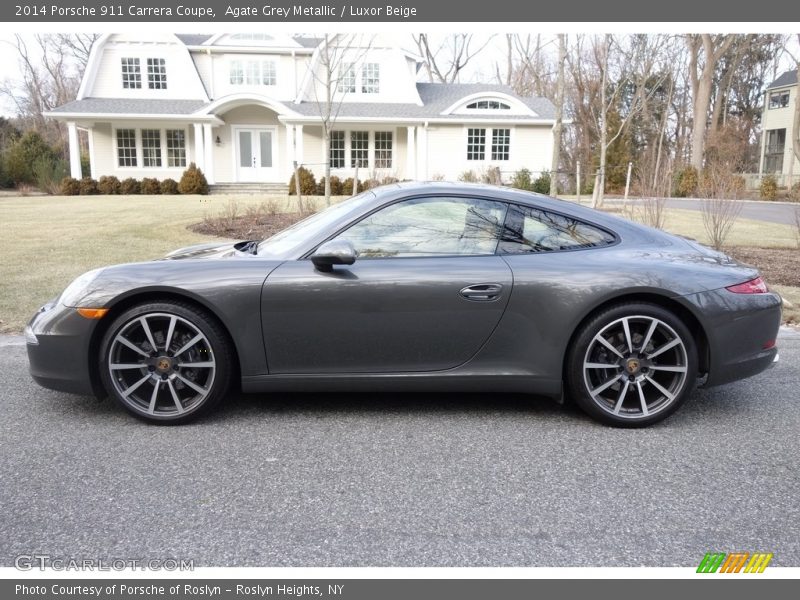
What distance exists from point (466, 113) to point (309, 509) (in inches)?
1091

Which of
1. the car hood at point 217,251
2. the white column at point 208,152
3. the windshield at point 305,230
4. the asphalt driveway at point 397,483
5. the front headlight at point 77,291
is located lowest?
the asphalt driveway at point 397,483

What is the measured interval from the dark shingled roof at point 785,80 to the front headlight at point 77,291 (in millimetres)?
50375

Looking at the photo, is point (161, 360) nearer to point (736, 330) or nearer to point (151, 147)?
point (736, 330)

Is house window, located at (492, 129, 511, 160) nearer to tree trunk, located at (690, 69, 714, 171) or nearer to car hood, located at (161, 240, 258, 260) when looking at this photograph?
tree trunk, located at (690, 69, 714, 171)

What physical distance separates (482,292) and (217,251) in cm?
179

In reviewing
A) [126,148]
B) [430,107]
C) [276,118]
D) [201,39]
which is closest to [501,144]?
[430,107]

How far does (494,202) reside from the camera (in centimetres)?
405

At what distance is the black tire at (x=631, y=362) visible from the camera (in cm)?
382

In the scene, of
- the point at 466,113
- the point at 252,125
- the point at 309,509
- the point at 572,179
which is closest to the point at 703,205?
the point at 309,509

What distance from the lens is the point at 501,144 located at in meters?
29.3

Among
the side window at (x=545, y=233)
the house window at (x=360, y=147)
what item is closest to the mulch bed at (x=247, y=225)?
the side window at (x=545, y=233)

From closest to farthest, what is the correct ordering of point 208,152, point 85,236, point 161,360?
point 161,360 → point 85,236 → point 208,152

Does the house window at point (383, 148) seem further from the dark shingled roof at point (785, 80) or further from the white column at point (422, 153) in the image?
the dark shingled roof at point (785, 80)

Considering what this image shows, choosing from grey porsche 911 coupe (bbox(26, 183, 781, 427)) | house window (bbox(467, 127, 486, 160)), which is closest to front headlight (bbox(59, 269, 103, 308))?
grey porsche 911 coupe (bbox(26, 183, 781, 427))
